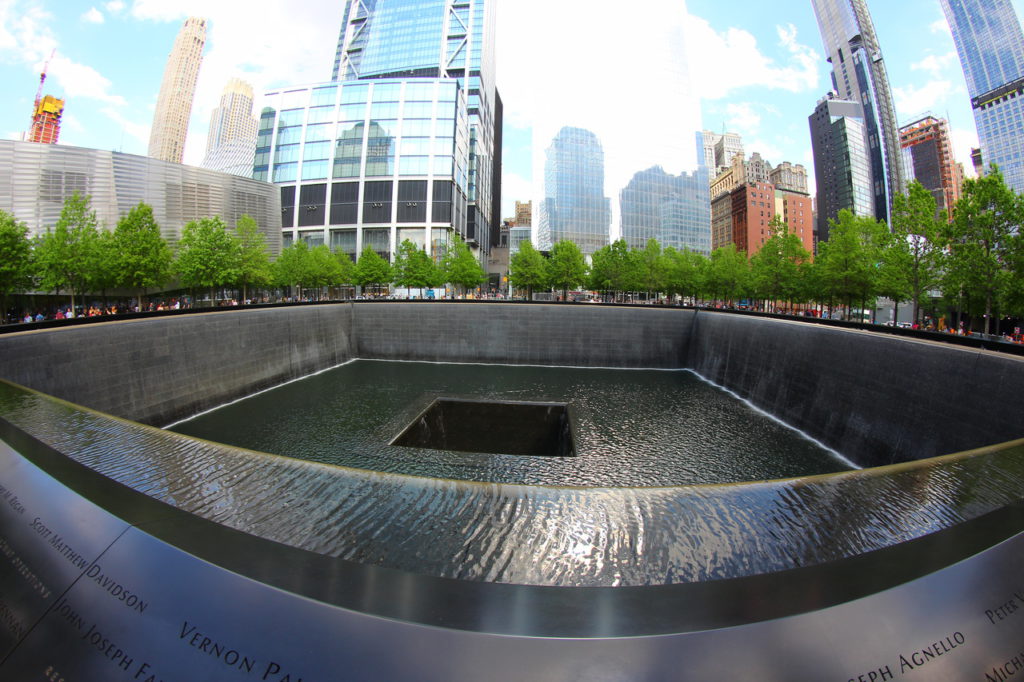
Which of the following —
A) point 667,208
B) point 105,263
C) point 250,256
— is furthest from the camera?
point 667,208

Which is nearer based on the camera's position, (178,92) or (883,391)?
(883,391)

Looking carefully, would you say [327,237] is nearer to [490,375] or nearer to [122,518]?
[490,375]

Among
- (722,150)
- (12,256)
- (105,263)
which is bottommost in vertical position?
(12,256)

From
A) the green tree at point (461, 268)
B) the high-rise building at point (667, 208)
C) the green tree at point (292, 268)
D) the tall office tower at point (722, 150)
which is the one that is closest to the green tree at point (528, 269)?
the green tree at point (461, 268)

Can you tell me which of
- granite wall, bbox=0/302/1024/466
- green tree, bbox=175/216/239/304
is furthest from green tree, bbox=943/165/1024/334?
green tree, bbox=175/216/239/304

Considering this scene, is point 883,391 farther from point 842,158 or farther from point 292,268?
point 842,158

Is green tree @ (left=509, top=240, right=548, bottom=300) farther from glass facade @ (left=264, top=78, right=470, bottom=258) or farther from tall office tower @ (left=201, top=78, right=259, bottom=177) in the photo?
tall office tower @ (left=201, top=78, right=259, bottom=177)

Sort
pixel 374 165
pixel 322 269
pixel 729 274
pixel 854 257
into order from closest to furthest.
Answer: pixel 854 257, pixel 729 274, pixel 322 269, pixel 374 165

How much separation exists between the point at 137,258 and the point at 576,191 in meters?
64.4

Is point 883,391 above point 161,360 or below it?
below

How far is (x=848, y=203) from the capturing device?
107 m

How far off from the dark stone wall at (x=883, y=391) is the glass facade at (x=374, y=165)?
147 feet

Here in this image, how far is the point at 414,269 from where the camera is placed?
42.1 metres

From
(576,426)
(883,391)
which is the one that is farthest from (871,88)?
(576,426)
